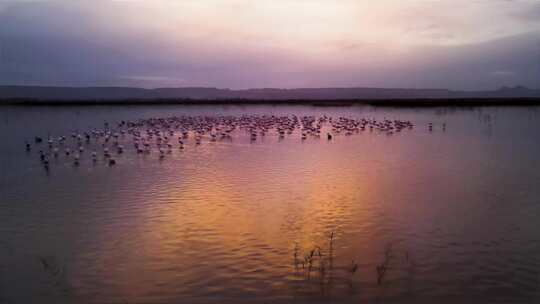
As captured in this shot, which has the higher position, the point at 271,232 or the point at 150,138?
the point at 150,138

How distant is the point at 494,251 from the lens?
352 inches

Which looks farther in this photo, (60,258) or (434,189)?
(434,189)

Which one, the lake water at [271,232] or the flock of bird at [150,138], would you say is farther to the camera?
the flock of bird at [150,138]

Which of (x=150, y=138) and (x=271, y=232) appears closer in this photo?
(x=271, y=232)

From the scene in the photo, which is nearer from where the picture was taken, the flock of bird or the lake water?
the lake water

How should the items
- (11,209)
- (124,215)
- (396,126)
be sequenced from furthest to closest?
(396,126) → (11,209) → (124,215)

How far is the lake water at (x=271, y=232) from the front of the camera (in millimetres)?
7445

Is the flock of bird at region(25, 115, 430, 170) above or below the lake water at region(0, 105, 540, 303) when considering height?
above

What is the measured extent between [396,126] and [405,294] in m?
29.4

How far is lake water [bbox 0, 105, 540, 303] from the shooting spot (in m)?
7.45

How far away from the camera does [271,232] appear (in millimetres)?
10047

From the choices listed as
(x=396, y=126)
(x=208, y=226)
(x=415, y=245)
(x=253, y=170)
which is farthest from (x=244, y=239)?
(x=396, y=126)

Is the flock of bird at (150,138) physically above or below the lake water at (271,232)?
above

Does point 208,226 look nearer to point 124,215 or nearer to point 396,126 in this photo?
point 124,215
